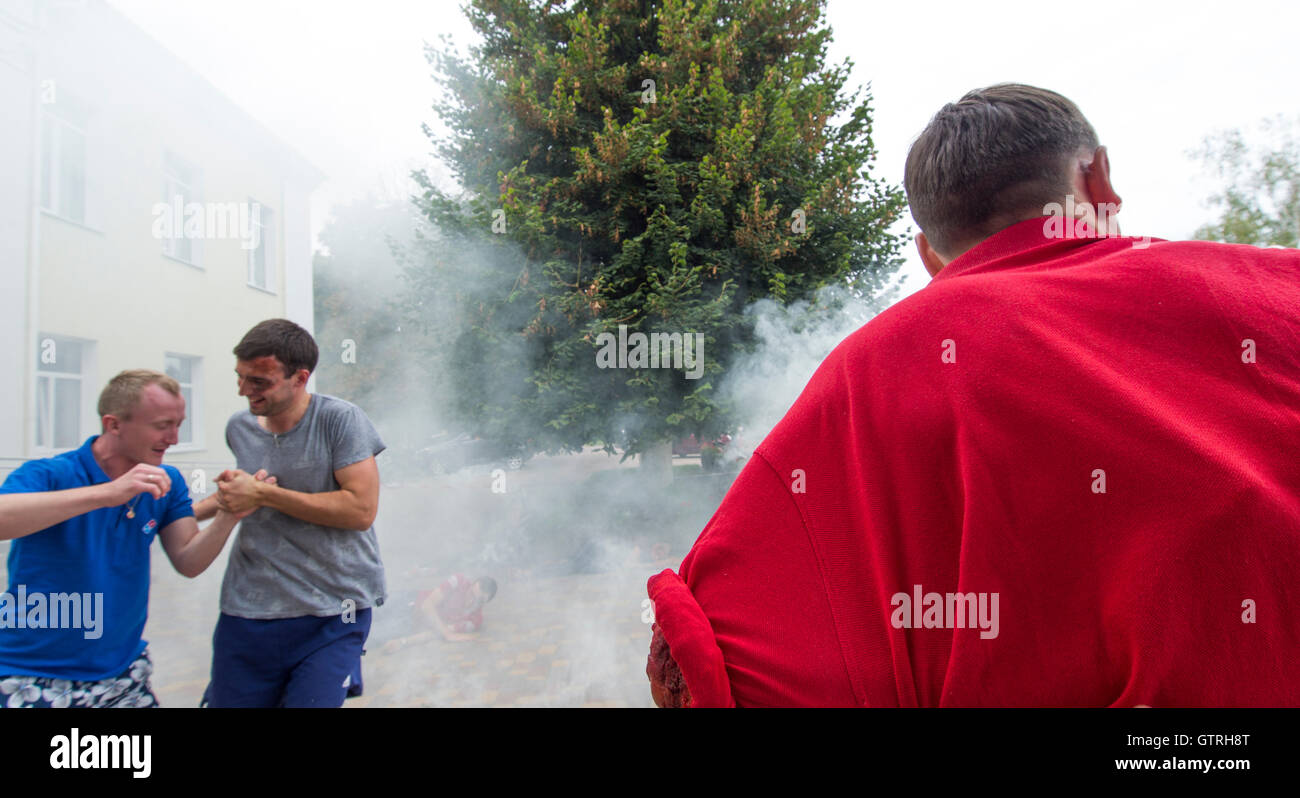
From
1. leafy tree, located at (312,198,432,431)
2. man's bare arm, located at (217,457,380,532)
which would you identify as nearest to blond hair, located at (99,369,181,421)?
man's bare arm, located at (217,457,380,532)

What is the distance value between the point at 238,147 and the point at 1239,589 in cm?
992

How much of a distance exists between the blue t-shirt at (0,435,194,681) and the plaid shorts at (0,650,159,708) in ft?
0.07

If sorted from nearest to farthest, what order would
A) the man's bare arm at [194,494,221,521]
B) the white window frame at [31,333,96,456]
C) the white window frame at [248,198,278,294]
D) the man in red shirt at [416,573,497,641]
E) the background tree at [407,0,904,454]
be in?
the man's bare arm at [194,494,221,521] < the man in red shirt at [416,573,497,641] < the white window frame at [31,333,96,456] < the background tree at [407,0,904,454] < the white window frame at [248,198,278,294]

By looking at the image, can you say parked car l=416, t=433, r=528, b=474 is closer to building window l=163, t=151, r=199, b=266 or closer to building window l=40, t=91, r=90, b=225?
building window l=163, t=151, r=199, b=266

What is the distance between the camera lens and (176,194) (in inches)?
285

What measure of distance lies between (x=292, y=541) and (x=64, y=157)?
21.7ft

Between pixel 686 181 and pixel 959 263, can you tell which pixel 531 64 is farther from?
pixel 959 263

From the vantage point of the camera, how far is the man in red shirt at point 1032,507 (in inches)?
27.0

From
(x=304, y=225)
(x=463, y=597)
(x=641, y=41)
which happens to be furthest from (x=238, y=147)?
(x=463, y=597)

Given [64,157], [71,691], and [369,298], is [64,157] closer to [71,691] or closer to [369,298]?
[369,298]

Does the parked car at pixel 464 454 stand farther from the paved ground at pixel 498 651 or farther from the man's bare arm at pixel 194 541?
the man's bare arm at pixel 194 541

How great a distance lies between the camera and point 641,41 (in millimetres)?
7164

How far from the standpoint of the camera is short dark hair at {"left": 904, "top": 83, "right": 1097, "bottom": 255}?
0.97 m

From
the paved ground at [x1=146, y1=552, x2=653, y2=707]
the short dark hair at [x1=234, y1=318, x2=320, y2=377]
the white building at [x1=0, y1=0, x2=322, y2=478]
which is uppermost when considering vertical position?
the white building at [x1=0, y1=0, x2=322, y2=478]
